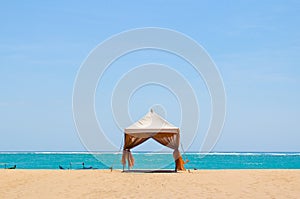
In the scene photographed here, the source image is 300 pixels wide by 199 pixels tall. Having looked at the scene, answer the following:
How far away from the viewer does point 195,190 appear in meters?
14.6

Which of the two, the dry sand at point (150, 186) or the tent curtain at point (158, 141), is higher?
the tent curtain at point (158, 141)

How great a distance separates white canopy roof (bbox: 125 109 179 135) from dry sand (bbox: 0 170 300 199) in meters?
2.76

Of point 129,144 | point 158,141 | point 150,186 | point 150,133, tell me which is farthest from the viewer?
point 158,141

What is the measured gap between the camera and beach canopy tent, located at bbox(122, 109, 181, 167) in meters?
21.2

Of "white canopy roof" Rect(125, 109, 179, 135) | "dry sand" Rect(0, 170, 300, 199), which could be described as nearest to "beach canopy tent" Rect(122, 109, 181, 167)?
"white canopy roof" Rect(125, 109, 179, 135)

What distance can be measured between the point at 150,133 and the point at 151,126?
0.30m

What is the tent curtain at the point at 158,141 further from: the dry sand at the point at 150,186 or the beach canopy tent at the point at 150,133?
the dry sand at the point at 150,186

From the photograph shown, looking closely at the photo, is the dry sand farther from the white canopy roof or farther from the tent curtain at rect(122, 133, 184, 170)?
the tent curtain at rect(122, 133, 184, 170)

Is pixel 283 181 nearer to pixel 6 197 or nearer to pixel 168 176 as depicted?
pixel 168 176

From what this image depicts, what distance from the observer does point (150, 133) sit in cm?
2130

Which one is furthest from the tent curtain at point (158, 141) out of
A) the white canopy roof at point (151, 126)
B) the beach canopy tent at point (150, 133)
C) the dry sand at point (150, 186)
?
the dry sand at point (150, 186)

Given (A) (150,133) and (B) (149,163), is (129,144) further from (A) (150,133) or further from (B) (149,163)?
(B) (149,163)

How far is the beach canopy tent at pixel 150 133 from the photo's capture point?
2123 centimetres

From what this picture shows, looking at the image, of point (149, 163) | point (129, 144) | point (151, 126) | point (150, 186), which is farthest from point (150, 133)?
point (149, 163)
